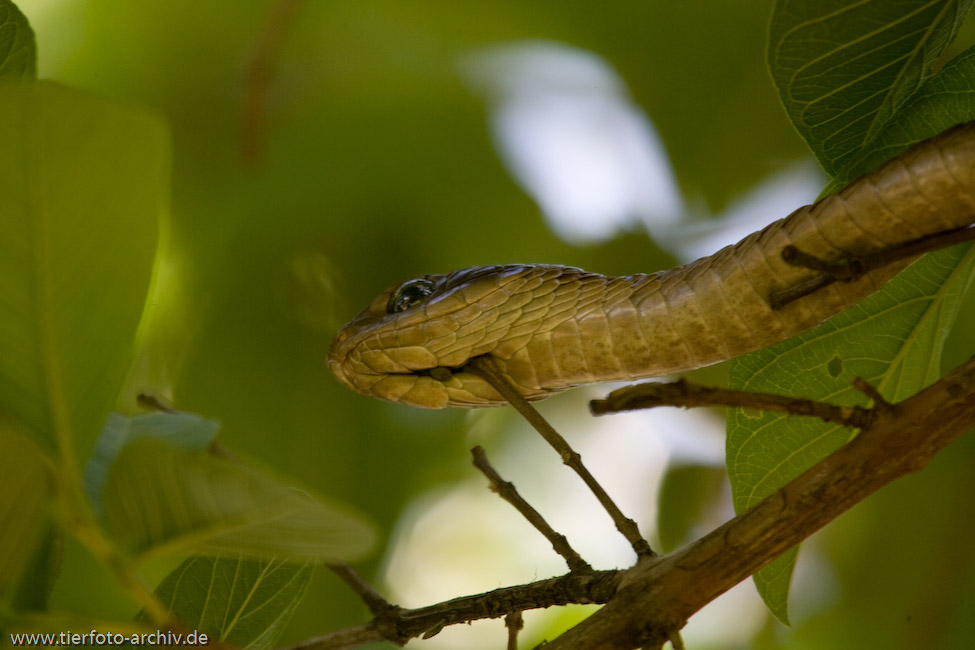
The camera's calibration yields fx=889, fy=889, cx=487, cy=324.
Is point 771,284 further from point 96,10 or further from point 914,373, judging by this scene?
point 96,10

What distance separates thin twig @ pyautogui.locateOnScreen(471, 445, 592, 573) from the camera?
83 cm

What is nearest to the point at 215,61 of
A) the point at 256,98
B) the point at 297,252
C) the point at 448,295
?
the point at 256,98

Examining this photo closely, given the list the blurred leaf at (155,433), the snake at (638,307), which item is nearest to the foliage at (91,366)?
the blurred leaf at (155,433)

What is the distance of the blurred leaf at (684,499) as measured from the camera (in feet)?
6.56

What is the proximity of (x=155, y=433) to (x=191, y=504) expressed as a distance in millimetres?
265

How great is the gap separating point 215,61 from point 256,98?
12 centimetres

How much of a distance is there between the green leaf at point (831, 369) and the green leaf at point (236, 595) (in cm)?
52

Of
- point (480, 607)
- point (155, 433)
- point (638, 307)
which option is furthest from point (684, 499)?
point (155, 433)

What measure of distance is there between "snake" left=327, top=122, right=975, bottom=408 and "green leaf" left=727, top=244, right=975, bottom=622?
126mm

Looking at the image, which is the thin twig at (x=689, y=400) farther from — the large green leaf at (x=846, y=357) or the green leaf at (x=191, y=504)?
the large green leaf at (x=846, y=357)

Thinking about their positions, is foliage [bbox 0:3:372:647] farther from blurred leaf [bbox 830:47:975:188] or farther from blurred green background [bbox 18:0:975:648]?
blurred green background [bbox 18:0:975:648]

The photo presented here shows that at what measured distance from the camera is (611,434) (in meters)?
1.98

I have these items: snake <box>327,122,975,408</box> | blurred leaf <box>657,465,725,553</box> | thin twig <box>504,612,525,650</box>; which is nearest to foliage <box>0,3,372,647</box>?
thin twig <box>504,612,525,650</box>

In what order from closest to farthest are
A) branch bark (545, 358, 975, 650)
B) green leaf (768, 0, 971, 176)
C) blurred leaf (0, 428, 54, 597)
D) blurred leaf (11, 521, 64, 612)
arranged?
blurred leaf (0, 428, 54, 597)
blurred leaf (11, 521, 64, 612)
branch bark (545, 358, 975, 650)
green leaf (768, 0, 971, 176)
